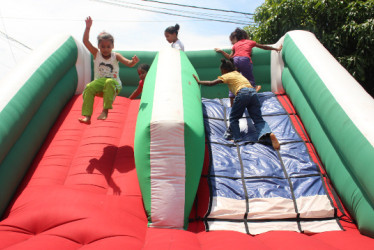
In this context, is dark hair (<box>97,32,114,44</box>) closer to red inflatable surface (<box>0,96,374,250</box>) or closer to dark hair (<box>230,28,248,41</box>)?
red inflatable surface (<box>0,96,374,250</box>)

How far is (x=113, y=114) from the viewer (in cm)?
330

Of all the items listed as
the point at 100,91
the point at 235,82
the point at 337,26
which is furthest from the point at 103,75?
the point at 337,26

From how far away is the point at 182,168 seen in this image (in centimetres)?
198

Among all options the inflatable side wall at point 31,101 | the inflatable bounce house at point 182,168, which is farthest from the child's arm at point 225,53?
the inflatable side wall at point 31,101

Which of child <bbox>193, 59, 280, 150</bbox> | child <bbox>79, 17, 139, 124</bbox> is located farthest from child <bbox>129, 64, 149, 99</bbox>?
child <bbox>193, 59, 280, 150</bbox>

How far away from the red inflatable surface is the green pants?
0.30 meters

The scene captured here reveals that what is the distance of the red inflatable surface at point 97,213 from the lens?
1.57 metres

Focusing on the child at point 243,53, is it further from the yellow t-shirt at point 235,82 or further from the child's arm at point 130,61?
the child's arm at point 130,61

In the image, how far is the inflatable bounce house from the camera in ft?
5.65

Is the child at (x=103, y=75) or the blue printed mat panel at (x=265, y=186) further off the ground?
the child at (x=103, y=75)

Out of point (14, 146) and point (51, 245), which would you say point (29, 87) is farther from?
point (51, 245)

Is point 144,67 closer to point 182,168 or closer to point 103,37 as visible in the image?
point 103,37

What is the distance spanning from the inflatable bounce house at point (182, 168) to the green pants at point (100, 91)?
303 millimetres

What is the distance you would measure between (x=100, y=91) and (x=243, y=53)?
191cm
